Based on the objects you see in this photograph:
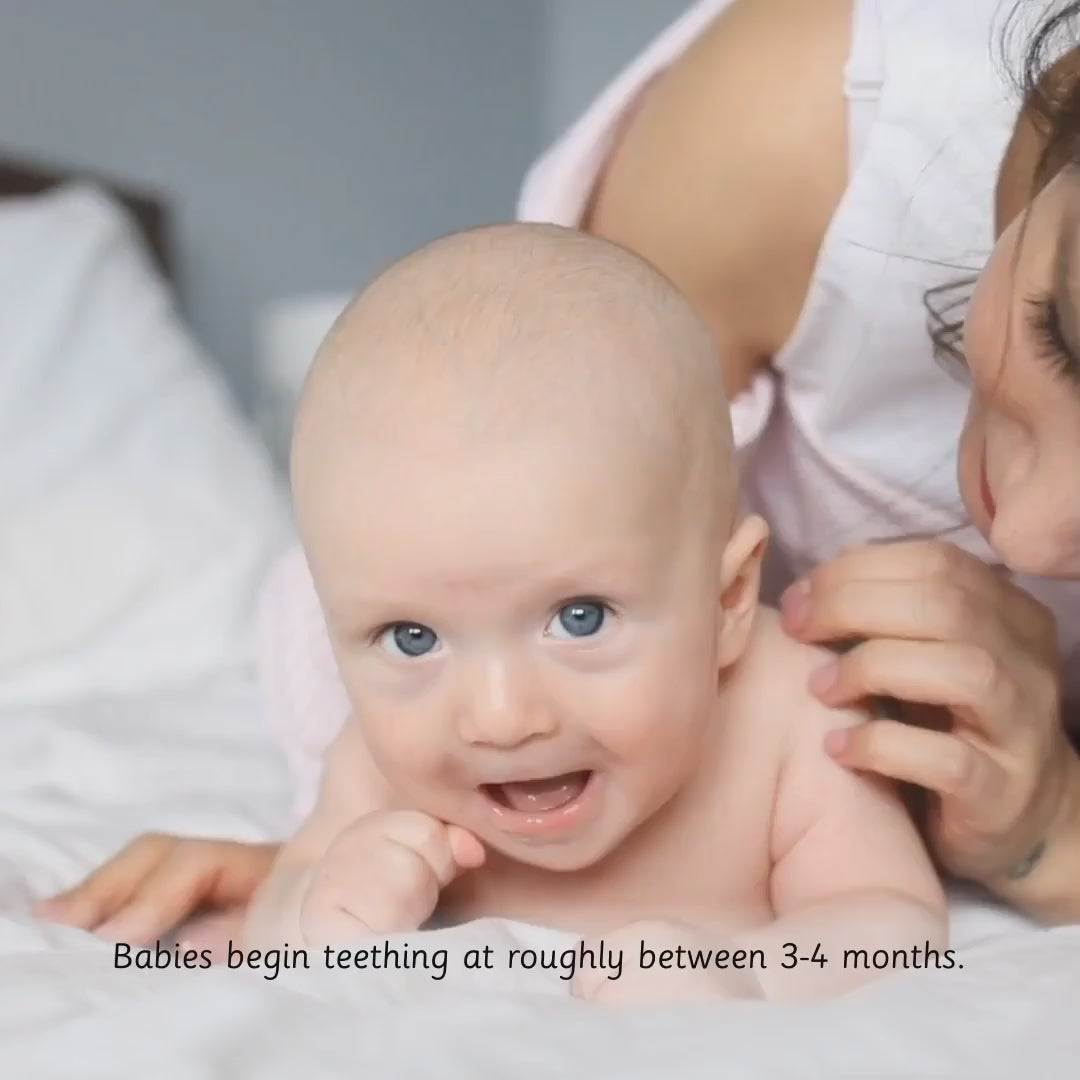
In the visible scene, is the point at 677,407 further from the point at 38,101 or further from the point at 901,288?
the point at 38,101

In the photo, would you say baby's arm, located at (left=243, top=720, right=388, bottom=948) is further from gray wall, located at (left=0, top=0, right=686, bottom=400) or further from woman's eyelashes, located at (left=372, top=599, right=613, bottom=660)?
gray wall, located at (left=0, top=0, right=686, bottom=400)

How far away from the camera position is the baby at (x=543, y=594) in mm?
579

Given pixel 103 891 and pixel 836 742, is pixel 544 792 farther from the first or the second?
pixel 103 891

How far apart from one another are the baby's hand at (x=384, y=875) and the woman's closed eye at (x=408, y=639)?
0.09m

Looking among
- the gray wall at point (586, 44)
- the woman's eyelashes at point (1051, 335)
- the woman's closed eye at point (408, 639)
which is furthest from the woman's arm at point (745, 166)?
the gray wall at point (586, 44)

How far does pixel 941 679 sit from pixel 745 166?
32cm

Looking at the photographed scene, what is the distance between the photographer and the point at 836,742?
0.71 metres

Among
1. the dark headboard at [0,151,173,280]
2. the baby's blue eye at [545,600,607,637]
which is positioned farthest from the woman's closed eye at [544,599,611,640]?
the dark headboard at [0,151,173,280]

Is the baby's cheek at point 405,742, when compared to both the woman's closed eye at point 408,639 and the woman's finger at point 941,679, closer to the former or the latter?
the woman's closed eye at point 408,639

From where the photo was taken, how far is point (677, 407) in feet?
2.02

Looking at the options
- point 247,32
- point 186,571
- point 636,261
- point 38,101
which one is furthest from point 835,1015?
point 247,32

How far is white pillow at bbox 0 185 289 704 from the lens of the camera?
1104 mm

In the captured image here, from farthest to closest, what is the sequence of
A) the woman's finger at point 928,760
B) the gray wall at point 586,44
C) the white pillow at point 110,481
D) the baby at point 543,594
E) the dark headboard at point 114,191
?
1. the gray wall at point 586,44
2. the dark headboard at point 114,191
3. the white pillow at point 110,481
4. the woman's finger at point 928,760
5. the baby at point 543,594

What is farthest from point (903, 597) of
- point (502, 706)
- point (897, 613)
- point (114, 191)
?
point (114, 191)
